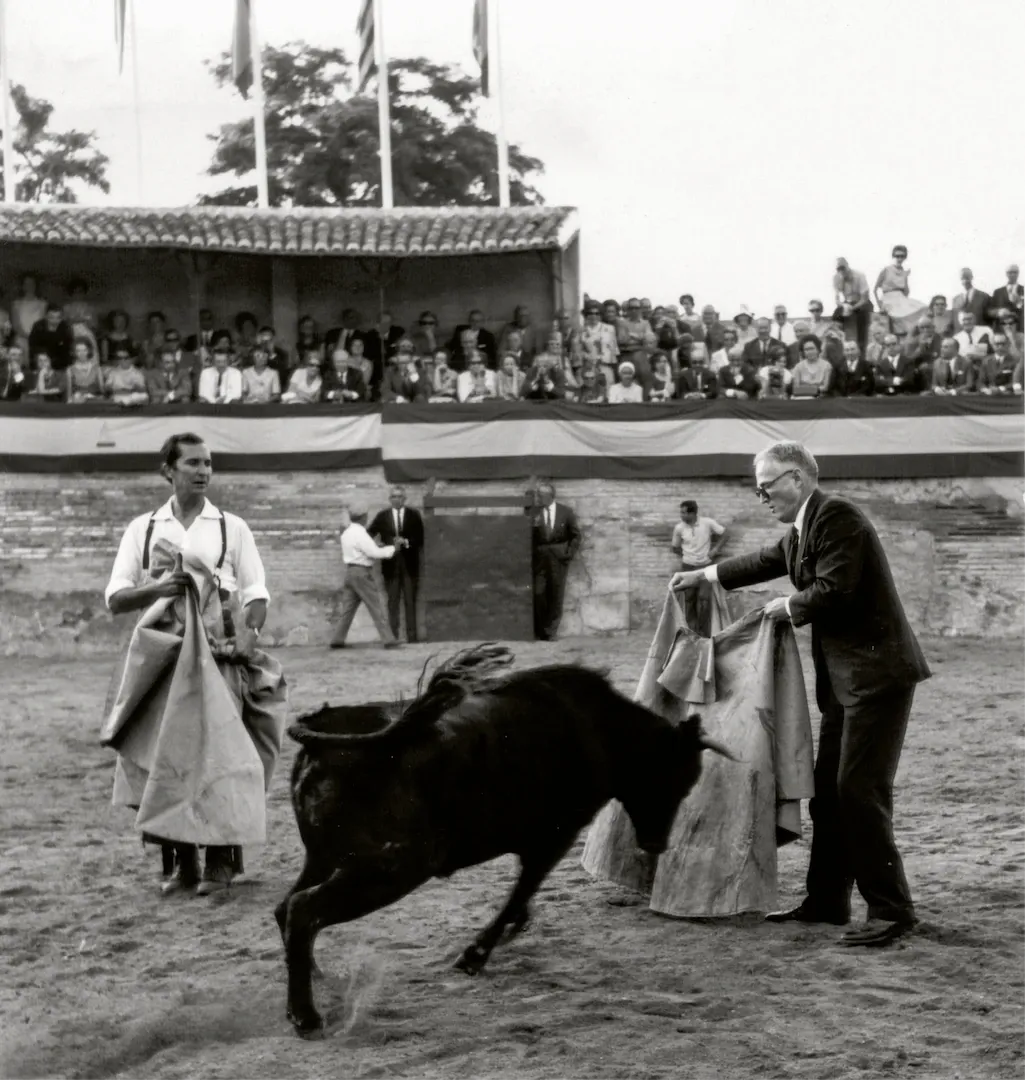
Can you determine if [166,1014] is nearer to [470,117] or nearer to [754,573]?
[754,573]

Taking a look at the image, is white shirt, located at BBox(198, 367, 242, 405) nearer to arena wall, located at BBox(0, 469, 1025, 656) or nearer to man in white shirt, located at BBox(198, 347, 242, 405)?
man in white shirt, located at BBox(198, 347, 242, 405)

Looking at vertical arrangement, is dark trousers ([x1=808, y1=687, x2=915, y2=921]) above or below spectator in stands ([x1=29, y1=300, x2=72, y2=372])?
below

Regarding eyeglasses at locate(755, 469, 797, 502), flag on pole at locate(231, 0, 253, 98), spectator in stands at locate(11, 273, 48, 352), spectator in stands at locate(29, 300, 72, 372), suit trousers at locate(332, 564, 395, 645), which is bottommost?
suit trousers at locate(332, 564, 395, 645)

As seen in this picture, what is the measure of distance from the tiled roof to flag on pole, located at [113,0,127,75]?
10.8ft

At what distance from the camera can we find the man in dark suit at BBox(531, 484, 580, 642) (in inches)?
715

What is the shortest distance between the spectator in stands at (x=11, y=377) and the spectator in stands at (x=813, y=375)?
9.49 meters

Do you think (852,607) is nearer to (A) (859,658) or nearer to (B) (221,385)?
(A) (859,658)

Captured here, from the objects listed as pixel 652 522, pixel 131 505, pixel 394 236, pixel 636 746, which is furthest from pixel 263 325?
pixel 636 746

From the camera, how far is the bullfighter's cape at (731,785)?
5.79m

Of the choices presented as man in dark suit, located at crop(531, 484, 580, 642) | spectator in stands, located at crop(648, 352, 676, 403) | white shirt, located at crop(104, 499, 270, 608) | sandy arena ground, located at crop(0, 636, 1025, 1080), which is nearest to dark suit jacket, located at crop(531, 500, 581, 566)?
man in dark suit, located at crop(531, 484, 580, 642)

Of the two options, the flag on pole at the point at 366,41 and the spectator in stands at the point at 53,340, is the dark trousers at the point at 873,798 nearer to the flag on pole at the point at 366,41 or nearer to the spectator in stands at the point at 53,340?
the spectator in stands at the point at 53,340

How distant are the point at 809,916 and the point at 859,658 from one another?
1.05m

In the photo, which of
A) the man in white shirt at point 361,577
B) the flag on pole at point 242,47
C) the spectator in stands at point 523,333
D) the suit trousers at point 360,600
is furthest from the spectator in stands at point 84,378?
the flag on pole at point 242,47

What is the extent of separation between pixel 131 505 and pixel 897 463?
919 cm
